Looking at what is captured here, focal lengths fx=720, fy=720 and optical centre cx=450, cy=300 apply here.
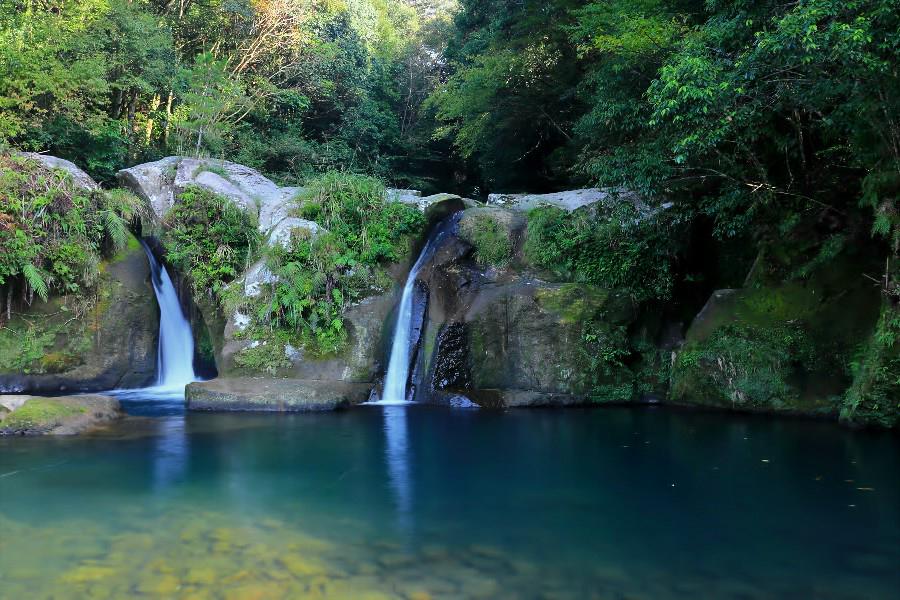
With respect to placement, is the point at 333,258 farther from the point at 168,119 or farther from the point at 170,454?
the point at 168,119

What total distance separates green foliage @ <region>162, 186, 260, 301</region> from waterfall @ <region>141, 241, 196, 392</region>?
0.60m

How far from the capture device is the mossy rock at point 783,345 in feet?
36.9

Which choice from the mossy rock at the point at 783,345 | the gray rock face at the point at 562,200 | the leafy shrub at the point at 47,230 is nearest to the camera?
the mossy rock at the point at 783,345

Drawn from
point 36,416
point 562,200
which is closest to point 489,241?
point 562,200

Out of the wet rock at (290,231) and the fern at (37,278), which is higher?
the wet rock at (290,231)

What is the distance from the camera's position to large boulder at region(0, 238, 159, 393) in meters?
13.5

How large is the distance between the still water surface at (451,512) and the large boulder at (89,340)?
3.83 metres

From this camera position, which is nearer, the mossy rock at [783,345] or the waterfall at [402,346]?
the mossy rock at [783,345]

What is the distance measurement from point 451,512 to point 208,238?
35.0 feet

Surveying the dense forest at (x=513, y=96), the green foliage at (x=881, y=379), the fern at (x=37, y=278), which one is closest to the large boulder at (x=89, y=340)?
the fern at (x=37, y=278)

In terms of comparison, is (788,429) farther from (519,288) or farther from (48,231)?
(48,231)

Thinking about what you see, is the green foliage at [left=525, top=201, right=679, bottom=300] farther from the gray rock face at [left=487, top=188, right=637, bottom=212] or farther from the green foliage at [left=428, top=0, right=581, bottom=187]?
the green foliage at [left=428, top=0, right=581, bottom=187]

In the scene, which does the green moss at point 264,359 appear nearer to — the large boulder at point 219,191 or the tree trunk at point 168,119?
the large boulder at point 219,191

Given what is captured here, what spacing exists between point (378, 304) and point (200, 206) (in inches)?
187
